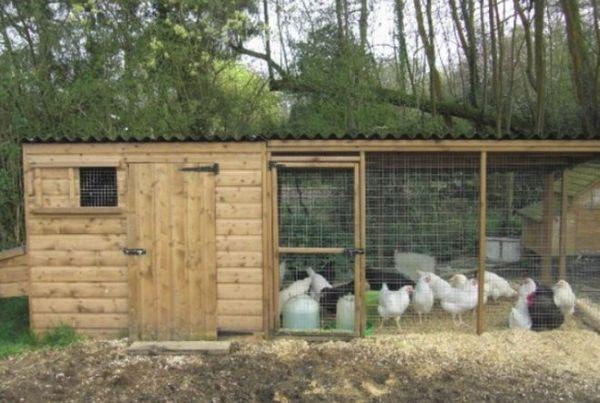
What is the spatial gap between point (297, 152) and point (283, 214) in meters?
0.81

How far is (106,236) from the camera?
6.55m

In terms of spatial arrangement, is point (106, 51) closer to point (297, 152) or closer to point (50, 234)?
point (50, 234)

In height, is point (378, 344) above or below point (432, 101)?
below

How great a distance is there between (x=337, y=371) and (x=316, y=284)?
1.74m

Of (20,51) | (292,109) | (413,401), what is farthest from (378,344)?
(20,51)

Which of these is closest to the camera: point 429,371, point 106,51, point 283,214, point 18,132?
point 429,371

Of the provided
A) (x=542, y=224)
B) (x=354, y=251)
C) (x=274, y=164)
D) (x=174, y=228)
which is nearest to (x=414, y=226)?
(x=354, y=251)

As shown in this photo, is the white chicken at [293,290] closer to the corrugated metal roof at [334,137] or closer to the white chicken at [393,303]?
the white chicken at [393,303]

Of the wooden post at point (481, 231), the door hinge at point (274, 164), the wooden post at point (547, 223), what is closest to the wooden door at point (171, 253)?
the door hinge at point (274, 164)

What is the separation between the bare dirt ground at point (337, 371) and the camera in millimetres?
4934

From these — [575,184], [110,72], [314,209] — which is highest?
[110,72]

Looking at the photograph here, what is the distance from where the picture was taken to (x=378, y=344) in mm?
6281

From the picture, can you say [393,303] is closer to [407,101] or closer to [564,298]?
[564,298]

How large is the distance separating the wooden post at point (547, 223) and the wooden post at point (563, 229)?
132 mm
